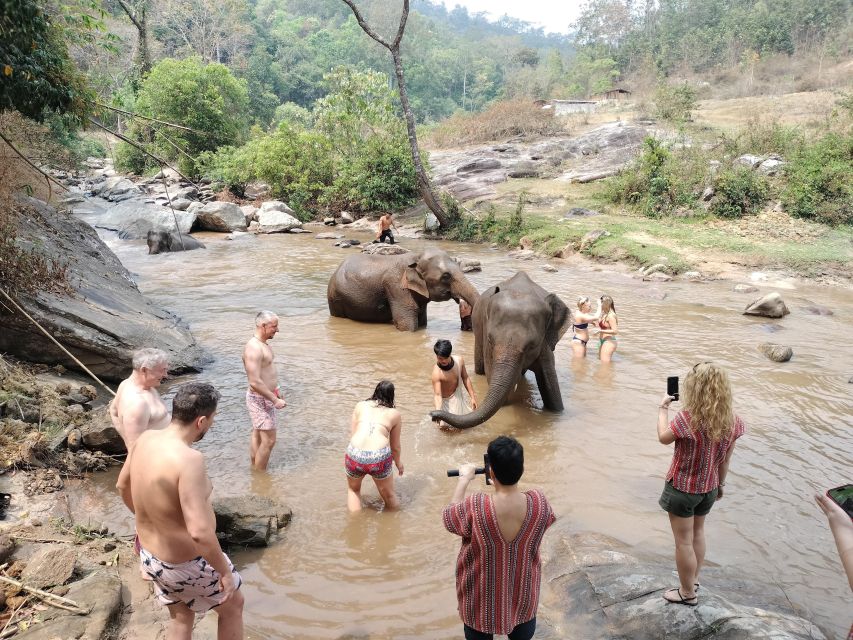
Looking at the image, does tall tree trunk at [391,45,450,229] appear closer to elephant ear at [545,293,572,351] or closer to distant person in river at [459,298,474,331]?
distant person in river at [459,298,474,331]

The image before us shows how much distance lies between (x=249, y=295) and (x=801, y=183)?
15763mm

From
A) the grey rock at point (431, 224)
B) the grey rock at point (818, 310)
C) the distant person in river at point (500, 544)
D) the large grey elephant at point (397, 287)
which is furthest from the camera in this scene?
the grey rock at point (431, 224)

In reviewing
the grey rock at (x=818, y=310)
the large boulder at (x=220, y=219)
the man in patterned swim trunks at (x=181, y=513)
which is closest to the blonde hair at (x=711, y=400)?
the man in patterned swim trunks at (x=181, y=513)

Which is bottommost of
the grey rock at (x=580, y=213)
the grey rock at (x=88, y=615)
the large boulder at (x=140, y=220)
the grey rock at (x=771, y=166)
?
the grey rock at (x=88, y=615)

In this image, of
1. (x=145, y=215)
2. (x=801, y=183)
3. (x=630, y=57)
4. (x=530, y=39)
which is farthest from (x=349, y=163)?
(x=530, y=39)

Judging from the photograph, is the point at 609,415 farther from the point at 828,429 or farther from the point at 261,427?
the point at 261,427

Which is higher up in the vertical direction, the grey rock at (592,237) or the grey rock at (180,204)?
the grey rock at (180,204)

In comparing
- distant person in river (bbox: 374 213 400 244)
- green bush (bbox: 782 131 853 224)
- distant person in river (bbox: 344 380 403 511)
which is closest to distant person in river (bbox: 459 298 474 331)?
distant person in river (bbox: 344 380 403 511)

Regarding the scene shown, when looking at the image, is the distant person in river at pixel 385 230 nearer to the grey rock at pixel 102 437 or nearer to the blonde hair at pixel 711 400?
the grey rock at pixel 102 437

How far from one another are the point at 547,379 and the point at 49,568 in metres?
5.33

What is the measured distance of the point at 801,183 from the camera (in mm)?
18094

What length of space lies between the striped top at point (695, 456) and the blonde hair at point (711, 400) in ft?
0.23

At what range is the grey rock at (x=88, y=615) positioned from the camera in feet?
11.5

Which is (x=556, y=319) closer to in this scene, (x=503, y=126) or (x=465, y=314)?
(x=465, y=314)
